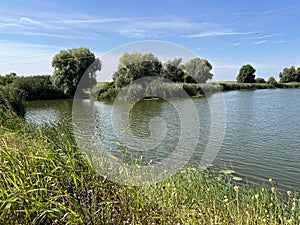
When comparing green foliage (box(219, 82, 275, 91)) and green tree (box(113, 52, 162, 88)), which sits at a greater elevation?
green tree (box(113, 52, 162, 88))

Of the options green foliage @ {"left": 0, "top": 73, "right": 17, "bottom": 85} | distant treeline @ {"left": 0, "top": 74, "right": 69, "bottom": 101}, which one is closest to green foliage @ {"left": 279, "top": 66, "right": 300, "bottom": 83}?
distant treeline @ {"left": 0, "top": 74, "right": 69, "bottom": 101}

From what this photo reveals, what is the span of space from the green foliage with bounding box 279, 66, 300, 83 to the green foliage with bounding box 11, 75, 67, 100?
53.3 m

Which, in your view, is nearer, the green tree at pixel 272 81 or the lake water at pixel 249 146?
the lake water at pixel 249 146

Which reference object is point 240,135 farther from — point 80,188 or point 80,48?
point 80,48

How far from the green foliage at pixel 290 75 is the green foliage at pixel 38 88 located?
53.3 metres

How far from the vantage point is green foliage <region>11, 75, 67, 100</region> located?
32375 mm

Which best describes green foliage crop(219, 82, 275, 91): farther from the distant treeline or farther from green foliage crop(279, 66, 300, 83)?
the distant treeline

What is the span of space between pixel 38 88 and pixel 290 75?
186 ft

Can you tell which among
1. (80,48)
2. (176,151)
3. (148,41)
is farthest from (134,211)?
(80,48)

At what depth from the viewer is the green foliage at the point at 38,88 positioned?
3238cm

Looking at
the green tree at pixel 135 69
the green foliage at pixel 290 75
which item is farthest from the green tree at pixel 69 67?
the green foliage at pixel 290 75

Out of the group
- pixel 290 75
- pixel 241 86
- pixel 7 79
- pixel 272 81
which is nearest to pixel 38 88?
pixel 7 79

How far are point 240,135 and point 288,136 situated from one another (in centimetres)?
157

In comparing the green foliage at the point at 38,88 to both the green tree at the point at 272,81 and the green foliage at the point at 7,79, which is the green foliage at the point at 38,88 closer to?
the green foliage at the point at 7,79
